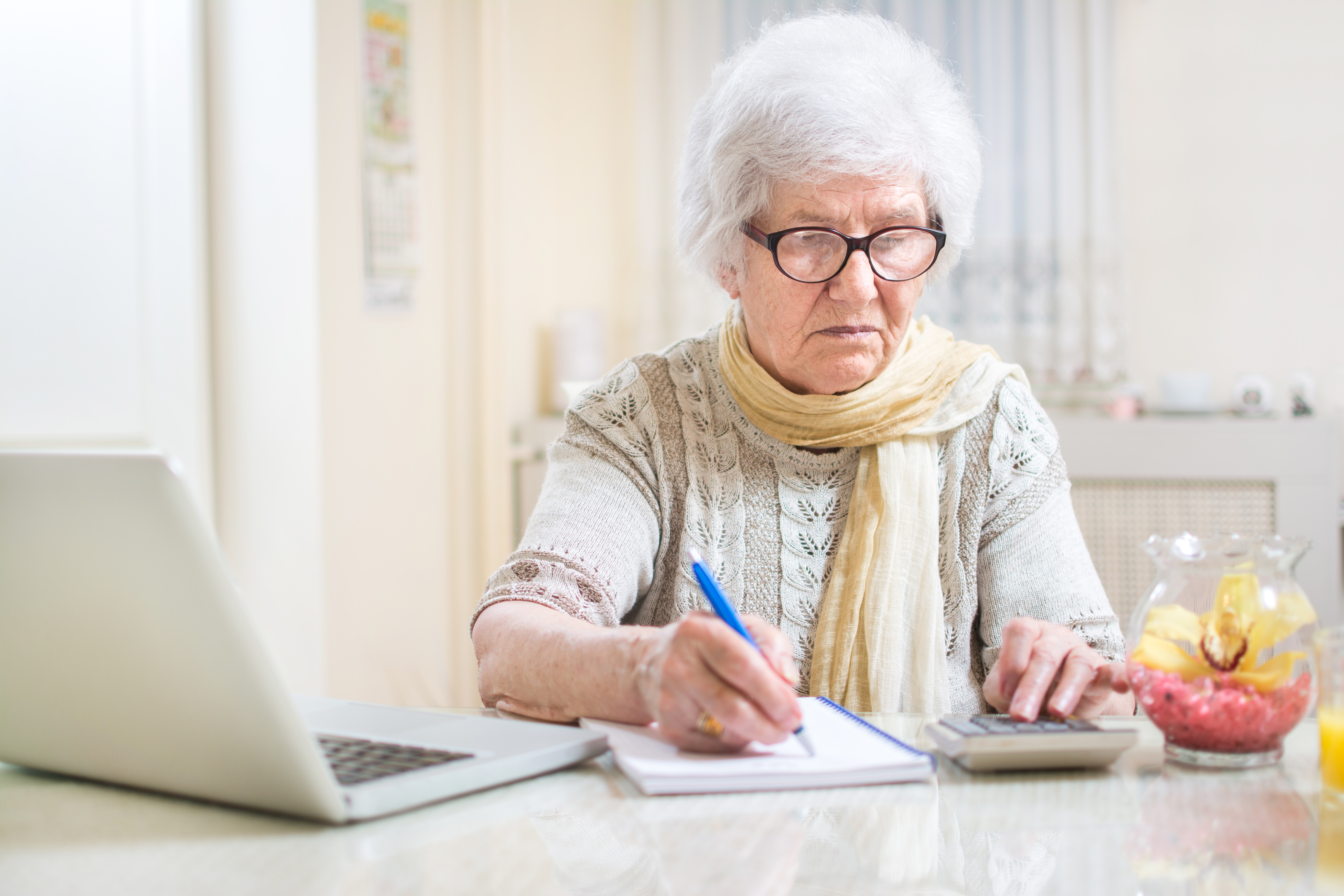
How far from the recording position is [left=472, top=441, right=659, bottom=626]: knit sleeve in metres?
1.08

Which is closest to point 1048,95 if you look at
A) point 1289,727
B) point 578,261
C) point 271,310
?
point 578,261

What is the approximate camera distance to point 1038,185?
3.03 meters

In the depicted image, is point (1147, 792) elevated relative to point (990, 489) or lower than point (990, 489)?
lower

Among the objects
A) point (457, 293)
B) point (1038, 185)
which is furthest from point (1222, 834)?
point (1038, 185)

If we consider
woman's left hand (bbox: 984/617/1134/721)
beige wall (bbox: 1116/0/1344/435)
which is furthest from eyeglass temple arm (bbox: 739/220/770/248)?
beige wall (bbox: 1116/0/1344/435)

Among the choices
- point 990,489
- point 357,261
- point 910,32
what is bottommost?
point 990,489

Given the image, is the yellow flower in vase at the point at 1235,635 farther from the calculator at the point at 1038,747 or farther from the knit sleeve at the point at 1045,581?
the knit sleeve at the point at 1045,581

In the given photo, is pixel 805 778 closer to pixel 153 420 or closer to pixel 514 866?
pixel 514 866

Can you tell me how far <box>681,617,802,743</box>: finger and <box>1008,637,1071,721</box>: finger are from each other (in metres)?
0.19

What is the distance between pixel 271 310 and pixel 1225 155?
92.5 inches

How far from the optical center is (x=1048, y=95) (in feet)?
9.92

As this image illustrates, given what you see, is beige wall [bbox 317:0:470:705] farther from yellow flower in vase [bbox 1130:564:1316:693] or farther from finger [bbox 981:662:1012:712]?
yellow flower in vase [bbox 1130:564:1316:693]

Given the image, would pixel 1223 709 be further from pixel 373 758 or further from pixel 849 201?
pixel 849 201

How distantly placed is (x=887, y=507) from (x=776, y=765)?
56 centimetres
